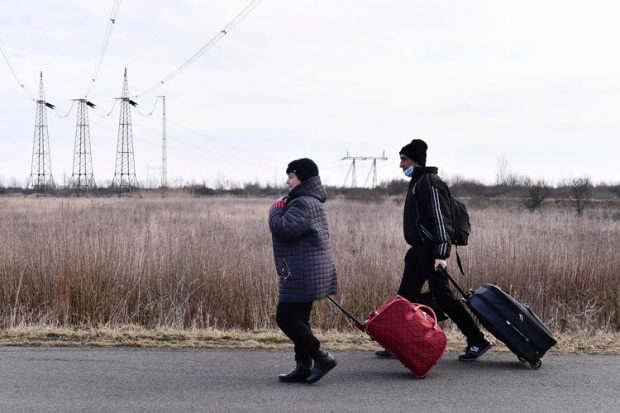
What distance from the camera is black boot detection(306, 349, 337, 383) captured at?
18.3 feet

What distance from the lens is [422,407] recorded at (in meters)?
4.95

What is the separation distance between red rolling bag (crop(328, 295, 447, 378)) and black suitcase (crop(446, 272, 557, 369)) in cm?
54

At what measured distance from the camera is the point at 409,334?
5785 mm

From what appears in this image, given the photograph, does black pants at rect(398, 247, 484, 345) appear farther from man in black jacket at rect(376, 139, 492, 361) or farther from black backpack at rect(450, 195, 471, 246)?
black backpack at rect(450, 195, 471, 246)

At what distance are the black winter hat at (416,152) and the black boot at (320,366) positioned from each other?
197cm

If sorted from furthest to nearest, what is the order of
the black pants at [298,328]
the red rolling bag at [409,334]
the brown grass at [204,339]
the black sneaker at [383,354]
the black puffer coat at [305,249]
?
the brown grass at [204,339], the black sneaker at [383,354], the red rolling bag at [409,334], the black pants at [298,328], the black puffer coat at [305,249]

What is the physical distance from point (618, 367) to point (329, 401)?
9.09 ft

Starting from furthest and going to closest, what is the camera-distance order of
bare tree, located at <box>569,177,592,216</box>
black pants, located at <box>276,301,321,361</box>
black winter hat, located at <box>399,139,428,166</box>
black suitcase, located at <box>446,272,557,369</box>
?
bare tree, located at <box>569,177,592,216</box>
black winter hat, located at <box>399,139,428,166</box>
black suitcase, located at <box>446,272,557,369</box>
black pants, located at <box>276,301,321,361</box>

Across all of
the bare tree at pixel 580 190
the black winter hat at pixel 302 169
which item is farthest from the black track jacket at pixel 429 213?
the bare tree at pixel 580 190

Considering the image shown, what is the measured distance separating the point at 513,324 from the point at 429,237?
1051 mm

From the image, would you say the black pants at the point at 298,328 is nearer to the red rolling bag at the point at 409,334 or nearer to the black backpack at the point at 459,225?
the red rolling bag at the point at 409,334

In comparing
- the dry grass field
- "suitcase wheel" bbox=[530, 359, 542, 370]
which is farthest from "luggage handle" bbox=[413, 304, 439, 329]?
the dry grass field

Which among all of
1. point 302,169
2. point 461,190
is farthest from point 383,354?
point 461,190

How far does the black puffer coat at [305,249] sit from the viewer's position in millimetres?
5469
